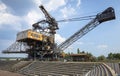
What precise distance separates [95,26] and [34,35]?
20.8 metres

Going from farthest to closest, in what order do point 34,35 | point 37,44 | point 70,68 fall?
1. point 37,44
2. point 34,35
3. point 70,68

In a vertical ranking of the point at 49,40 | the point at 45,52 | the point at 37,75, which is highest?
the point at 49,40

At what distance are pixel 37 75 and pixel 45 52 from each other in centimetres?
2590

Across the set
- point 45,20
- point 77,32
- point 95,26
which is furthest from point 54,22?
point 95,26

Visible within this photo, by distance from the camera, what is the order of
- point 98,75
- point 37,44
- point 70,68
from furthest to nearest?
point 37,44 < point 70,68 < point 98,75

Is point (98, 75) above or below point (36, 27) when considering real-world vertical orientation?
below

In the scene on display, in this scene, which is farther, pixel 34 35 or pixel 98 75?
pixel 34 35

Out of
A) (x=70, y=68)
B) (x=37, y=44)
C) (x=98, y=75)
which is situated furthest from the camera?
(x=37, y=44)

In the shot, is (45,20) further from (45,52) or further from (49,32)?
(45,52)

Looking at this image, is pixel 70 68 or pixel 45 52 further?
pixel 45 52

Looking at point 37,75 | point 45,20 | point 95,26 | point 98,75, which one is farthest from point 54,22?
point 98,75

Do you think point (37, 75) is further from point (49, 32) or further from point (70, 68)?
point (49, 32)

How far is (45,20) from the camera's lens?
65812 millimetres

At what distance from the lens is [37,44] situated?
63.4m
